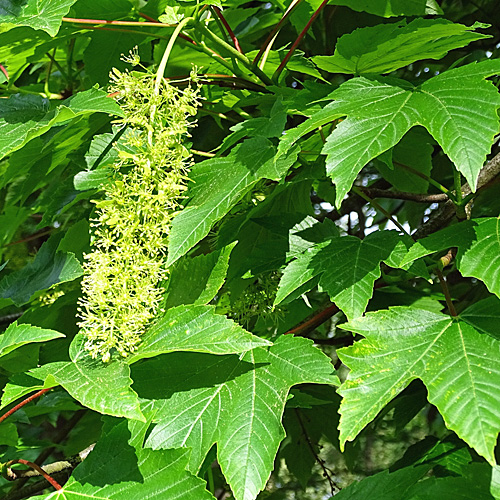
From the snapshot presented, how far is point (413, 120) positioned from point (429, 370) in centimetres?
39

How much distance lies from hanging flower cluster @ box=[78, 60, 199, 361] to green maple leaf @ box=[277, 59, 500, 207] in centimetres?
22

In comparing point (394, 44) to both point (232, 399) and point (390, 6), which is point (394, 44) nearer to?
point (390, 6)

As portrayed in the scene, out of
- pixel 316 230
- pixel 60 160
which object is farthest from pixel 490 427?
pixel 60 160

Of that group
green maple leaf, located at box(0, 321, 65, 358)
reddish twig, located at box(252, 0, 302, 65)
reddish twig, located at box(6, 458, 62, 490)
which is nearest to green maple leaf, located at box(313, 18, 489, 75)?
reddish twig, located at box(252, 0, 302, 65)

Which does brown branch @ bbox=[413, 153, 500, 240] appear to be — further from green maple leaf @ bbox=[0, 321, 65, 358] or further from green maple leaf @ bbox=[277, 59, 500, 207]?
green maple leaf @ bbox=[0, 321, 65, 358]

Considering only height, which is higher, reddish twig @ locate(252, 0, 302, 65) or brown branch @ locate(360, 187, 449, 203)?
reddish twig @ locate(252, 0, 302, 65)

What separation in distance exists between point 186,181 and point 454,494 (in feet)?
2.36

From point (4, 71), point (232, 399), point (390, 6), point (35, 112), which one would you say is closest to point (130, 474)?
point (232, 399)

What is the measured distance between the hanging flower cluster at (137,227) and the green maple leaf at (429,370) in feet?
1.13

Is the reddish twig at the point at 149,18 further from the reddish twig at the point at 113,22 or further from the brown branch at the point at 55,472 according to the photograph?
the brown branch at the point at 55,472

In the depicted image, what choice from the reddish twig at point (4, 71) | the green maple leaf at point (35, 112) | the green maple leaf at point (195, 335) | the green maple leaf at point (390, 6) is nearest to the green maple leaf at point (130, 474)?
the green maple leaf at point (195, 335)

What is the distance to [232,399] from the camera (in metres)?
1.09

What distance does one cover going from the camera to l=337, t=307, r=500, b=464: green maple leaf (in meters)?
0.85

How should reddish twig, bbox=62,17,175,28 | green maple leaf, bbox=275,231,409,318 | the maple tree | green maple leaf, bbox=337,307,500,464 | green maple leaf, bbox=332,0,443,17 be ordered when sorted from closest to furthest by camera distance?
green maple leaf, bbox=337,307,500,464 < the maple tree < green maple leaf, bbox=275,231,409,318 < reddish twig, bbox=62,17,175,28 < green maple leaf, bbox=332,0,443,17
